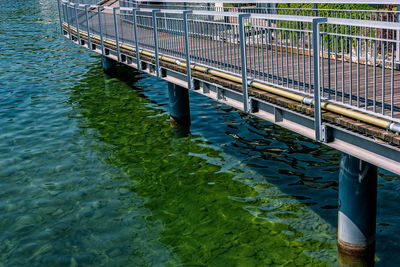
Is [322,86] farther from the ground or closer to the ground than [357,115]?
farther from the ground

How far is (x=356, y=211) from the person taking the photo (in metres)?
8.25

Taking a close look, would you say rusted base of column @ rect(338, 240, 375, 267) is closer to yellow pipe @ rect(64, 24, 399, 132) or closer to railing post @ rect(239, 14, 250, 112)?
yellow pipe @ rect(64, 24, 399, 132)

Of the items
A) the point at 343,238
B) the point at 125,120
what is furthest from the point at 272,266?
the point at 125,120

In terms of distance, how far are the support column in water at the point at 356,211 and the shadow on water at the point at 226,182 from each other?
0.45 meters

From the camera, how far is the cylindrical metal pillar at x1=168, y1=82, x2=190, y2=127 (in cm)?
1571

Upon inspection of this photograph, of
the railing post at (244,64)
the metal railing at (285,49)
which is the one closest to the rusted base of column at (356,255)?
the metal railing at (285,49)

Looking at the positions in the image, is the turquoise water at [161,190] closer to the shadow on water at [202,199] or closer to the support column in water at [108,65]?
the shadow on water at [202,199]

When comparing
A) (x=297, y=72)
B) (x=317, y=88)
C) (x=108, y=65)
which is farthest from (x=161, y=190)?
(x=108, y=65)

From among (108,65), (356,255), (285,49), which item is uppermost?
(285,49)

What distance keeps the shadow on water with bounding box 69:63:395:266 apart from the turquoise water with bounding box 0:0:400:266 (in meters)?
0.03

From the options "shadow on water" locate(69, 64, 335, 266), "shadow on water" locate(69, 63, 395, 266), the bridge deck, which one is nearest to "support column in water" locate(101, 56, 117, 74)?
"shadow on water" locate(69, 63, 395, 266)

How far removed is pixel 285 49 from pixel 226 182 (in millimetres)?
3337

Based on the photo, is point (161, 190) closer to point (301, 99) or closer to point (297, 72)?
point (297, 72)

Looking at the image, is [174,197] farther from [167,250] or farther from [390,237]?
[390,237]
